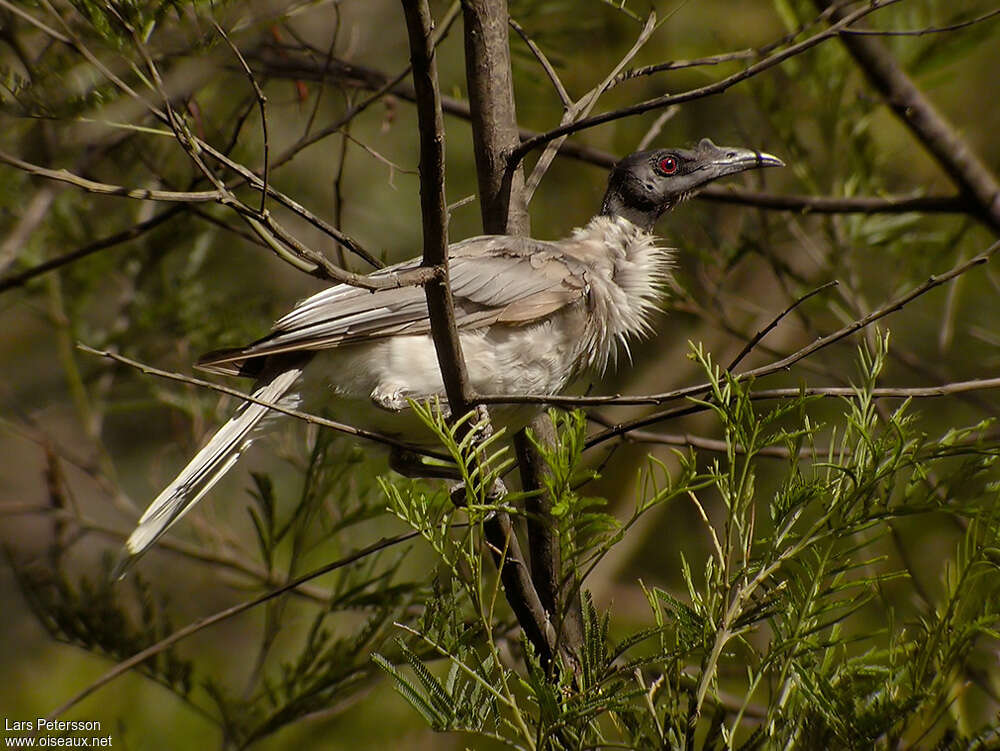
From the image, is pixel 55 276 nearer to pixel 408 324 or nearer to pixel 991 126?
pixel 408 324

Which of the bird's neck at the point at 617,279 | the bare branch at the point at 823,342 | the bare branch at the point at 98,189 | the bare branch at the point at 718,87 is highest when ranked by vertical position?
the bare branch at the point at 718,87

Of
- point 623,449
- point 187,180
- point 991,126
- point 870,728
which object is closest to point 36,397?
point 187,180

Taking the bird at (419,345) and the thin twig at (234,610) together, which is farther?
the bird at (419,345)

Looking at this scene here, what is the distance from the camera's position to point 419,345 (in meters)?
3.04

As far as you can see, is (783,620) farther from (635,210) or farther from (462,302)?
(635,210)

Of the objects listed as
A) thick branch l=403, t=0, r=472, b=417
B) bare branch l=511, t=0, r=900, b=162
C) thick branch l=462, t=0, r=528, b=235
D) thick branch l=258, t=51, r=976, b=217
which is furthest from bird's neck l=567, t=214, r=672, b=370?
thick branch l=403, t=0, r=472, b=417

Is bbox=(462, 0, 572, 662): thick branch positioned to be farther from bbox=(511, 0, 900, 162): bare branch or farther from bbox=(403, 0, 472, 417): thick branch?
bbox=(403, 0, 472, 417): thick branch

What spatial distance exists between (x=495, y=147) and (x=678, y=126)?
2571mm

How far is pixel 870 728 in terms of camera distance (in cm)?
170

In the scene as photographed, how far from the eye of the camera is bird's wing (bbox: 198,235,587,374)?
118 inches

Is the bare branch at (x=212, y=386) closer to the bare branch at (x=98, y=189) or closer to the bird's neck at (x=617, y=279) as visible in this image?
the bare branch at (x=98, y=189)

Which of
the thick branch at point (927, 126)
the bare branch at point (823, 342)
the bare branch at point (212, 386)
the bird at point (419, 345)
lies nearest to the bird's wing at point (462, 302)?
the bird at point (419, 345)

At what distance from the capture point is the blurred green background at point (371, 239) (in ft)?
11.9

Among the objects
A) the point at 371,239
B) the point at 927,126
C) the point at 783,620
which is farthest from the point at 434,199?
the point at 371,239
